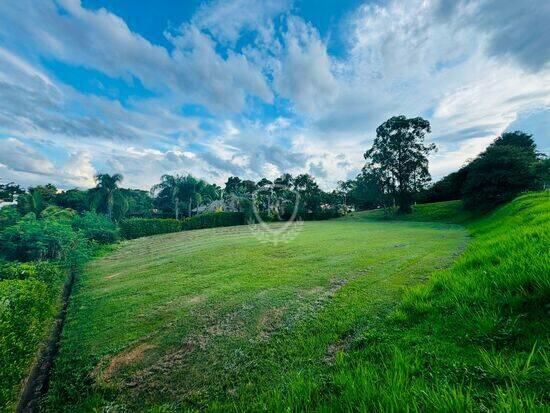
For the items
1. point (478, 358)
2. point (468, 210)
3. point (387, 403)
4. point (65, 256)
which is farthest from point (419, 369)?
point (468, 210)

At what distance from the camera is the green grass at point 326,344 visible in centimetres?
241

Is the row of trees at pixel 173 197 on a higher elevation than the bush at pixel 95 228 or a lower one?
higher

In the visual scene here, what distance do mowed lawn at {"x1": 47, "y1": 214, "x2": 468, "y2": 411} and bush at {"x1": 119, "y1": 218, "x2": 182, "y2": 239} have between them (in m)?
26.9

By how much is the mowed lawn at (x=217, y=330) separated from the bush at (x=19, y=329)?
54 centimetres

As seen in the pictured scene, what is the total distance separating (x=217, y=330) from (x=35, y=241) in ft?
58.3

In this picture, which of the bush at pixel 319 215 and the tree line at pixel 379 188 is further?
the bush at pixel 319 215

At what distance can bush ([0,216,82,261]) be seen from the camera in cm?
A: 1531

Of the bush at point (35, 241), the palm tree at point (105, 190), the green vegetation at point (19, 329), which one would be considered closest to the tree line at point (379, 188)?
the palm tree at point (105, 190)

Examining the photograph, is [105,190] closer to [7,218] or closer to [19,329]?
[7,218]

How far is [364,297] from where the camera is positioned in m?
6.36

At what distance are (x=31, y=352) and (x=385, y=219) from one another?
40.7 meters

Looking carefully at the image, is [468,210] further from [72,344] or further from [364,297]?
[72,344]

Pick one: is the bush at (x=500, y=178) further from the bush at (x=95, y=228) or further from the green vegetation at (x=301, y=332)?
the bush at (x=95, y=228)

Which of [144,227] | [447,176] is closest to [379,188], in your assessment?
[447,176]
